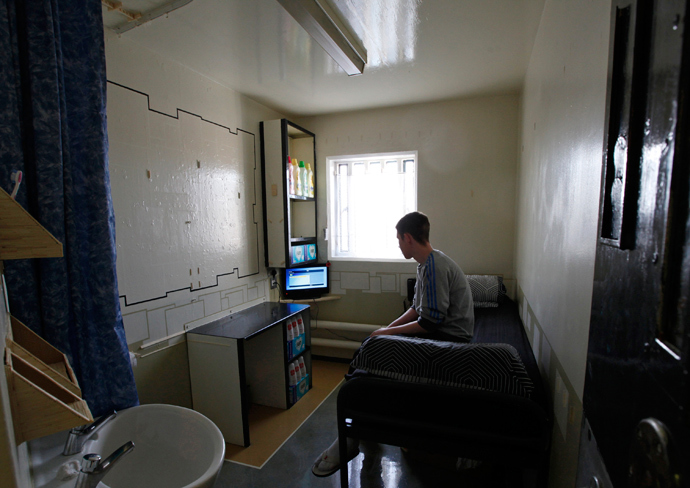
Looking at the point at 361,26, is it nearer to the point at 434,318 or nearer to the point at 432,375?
the point at 434,318

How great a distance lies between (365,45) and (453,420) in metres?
2.22

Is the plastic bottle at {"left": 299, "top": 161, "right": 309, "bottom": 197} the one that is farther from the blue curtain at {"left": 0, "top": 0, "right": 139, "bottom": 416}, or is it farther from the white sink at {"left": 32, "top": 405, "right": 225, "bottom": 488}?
the white sink at {"left": 32, "top": 405, "right": 225, "bottom": 488}

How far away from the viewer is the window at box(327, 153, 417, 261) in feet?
11.7

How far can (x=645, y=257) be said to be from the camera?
36 centimetres

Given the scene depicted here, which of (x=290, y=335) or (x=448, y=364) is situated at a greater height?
(x=448, y=364)

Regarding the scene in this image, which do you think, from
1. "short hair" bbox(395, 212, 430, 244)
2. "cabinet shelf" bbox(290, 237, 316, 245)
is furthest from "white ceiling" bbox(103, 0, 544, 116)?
"cabinet shelf" bbox(290, 237, 316, 245)

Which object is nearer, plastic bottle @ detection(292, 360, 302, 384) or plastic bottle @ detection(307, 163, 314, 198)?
plastic bottle @ detection(292, 360, 302, 384)

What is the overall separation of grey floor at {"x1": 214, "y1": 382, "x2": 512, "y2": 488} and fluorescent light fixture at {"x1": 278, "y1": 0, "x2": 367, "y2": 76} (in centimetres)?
257

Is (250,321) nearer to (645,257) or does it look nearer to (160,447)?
(160,447)

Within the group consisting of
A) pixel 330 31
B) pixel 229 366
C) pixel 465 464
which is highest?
pixel 330 31

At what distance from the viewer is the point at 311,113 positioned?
367 cm

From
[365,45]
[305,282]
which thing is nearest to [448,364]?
[365,45]

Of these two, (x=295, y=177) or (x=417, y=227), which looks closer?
(x=417, y=227)

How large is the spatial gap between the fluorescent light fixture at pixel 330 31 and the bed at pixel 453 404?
5.41ft
